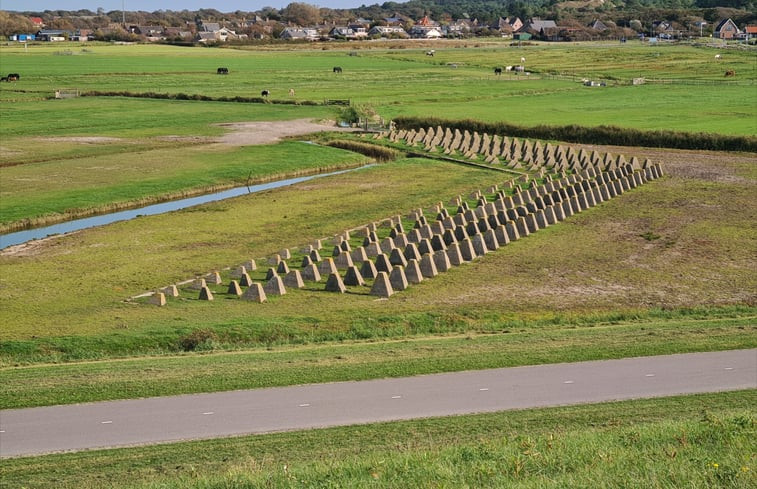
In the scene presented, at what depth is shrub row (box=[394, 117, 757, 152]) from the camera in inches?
2359

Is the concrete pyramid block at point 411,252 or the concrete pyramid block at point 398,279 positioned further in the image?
the concrete pyramid block at point 411,252

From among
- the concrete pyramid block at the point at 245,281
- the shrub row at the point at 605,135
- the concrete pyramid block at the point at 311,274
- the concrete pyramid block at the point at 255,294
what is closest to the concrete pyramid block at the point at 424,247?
the concrete pyramid block at the point at 311,274

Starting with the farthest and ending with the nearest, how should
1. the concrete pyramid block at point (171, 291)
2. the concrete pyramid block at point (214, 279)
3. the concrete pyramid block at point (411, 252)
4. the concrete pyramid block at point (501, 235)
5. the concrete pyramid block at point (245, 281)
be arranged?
the concrete pyramid block at point (501, 235) → the concrete pyramid block at point (411, 252) → the concrete pyramid block at point (214, 279) → the concrete pyramid block at point (245, 281) → the concrete pyramid block at point (171, 291)

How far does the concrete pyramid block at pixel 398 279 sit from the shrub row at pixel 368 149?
109 ft

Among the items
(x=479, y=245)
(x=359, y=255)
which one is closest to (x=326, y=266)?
(x=359, y=255)

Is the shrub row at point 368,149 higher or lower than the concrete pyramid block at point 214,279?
lower

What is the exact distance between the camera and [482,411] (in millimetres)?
17188

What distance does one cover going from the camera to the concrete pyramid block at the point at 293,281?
2891 cm

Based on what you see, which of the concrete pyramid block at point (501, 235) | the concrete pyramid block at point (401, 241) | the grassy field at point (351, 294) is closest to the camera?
the grassy field at point (351, 294)

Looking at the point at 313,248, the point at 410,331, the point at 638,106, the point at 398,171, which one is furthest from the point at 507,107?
the point at 410,331

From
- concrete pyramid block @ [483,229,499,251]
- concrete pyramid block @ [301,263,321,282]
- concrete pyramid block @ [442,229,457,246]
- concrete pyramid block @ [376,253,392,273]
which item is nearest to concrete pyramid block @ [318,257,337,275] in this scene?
concrete pyramid block @ [301,263,321,282]

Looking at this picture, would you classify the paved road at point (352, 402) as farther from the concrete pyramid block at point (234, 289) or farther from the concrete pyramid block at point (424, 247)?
the concrete pyramid block at point (424, 247)

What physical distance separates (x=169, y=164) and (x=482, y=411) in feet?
138

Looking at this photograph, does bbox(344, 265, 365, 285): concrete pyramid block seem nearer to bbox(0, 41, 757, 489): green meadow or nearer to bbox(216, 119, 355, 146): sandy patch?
bbox(0, 41, 757, 489): green meadow
